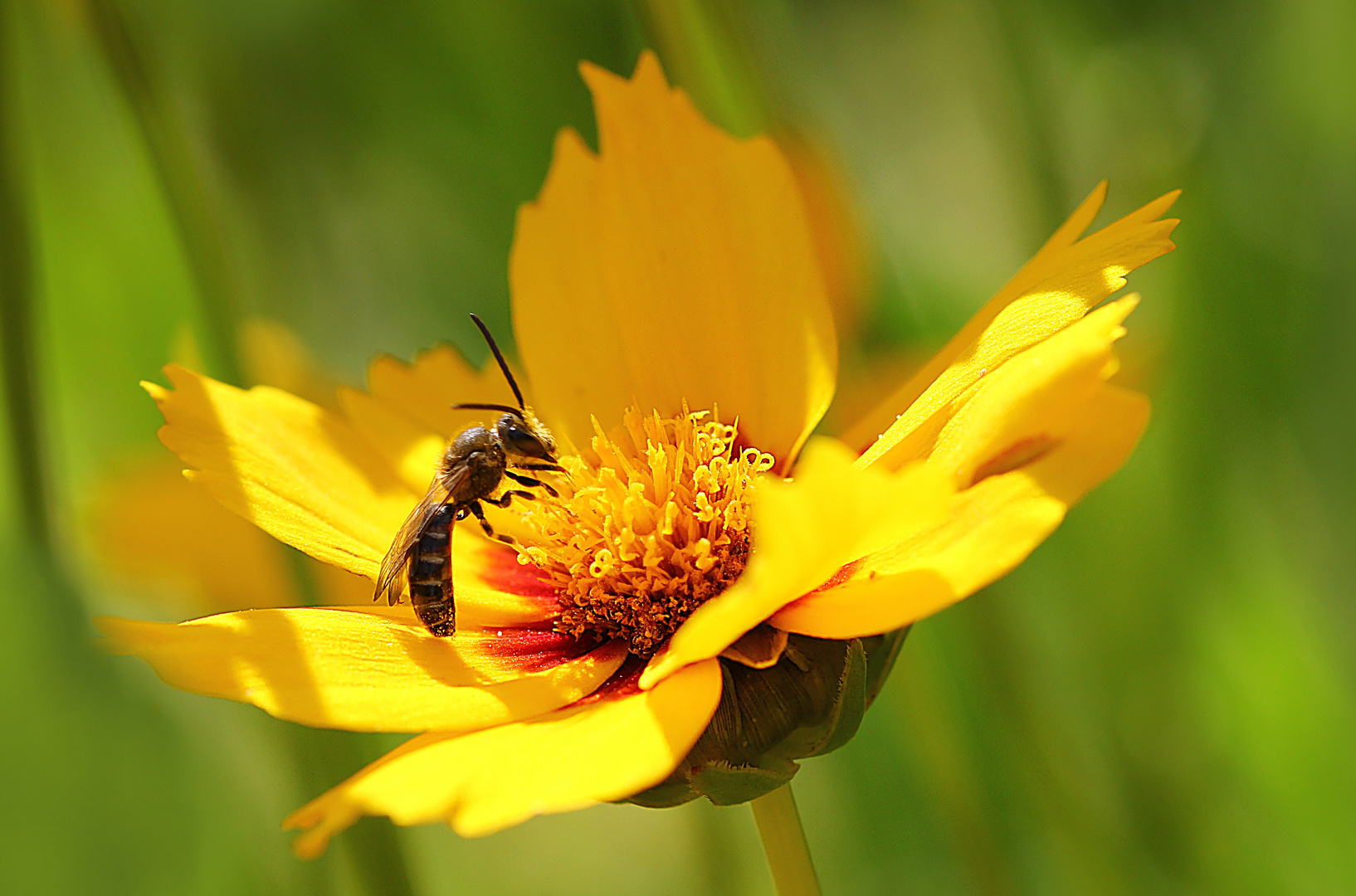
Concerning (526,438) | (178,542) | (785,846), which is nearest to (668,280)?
(526,438)

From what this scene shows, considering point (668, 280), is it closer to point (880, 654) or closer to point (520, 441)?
point (520, 441)

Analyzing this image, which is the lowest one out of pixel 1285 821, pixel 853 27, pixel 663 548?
pixel 1285 821

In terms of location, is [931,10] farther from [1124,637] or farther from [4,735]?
[4,735]

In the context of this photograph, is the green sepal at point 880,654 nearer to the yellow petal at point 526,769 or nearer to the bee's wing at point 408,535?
the yellow petal at point 526,769

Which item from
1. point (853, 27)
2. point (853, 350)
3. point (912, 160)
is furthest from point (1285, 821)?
point (853, 27)

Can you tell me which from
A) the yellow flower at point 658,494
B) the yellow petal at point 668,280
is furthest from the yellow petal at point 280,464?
the yellow petal at point 668,280

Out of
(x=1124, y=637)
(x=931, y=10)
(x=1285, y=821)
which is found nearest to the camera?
(x=1285, y=821)
